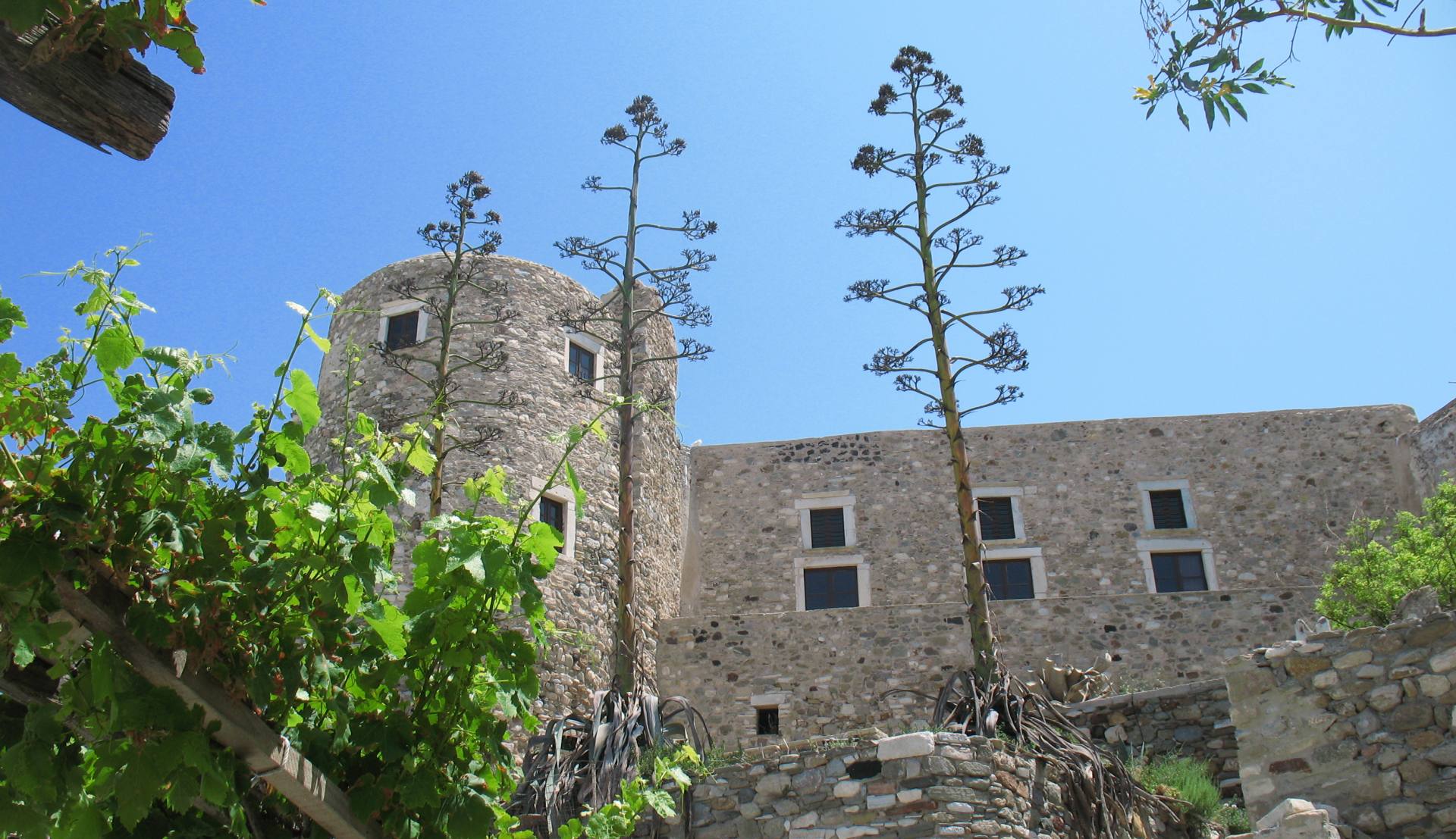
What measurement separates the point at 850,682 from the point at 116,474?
38.4ft

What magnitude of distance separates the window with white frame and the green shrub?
8.11 meters

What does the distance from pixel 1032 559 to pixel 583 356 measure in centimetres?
699

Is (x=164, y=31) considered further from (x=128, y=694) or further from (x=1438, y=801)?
(x=1438, y=801)

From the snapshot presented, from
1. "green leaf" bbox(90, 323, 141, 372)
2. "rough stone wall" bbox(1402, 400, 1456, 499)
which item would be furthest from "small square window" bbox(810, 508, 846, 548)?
Result: "green leaf" bbox(90, 323, 141, 372)

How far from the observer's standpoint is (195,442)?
138 inches

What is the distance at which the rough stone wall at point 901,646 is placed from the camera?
46.8 feet

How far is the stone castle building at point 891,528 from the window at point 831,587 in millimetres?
27

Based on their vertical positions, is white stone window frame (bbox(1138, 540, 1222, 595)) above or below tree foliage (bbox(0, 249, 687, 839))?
above

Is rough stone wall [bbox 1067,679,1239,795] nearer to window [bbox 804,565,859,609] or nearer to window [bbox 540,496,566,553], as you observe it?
window [bbox 540,496,566,553]

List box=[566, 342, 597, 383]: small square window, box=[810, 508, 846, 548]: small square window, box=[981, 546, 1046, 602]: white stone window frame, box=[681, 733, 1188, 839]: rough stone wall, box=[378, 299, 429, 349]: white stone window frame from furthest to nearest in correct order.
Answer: box=[810, 508, 846, 548]: small square window → box=[981, 546, 1046, 602]: white stone window frame → box=[566, 342, 597, 383]: small square window → box=[378, 299, 429, 349]: white stone window frame → box=[681, 733, 1188, 839]: rough stone wall

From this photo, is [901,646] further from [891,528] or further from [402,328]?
[402,328]

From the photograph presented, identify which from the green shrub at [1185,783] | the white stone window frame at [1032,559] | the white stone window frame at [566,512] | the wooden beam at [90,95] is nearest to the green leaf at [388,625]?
the wooden beam at [90,95]

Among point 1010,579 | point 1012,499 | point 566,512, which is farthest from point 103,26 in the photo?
point 1012,499

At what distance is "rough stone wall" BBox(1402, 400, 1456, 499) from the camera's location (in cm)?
1753
